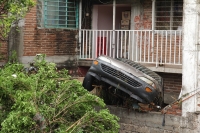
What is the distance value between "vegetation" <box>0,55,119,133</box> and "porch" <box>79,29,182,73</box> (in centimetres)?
420

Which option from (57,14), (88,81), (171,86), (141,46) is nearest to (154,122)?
(88,81)

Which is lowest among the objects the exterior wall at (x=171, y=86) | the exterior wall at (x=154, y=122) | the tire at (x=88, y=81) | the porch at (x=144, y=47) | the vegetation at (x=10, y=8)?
the exterior wall at (x=154, y=122)

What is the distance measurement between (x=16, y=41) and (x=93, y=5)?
369 centimetres

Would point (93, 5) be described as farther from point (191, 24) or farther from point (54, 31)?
point (191, 24)

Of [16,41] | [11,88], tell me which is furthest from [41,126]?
[16,41]

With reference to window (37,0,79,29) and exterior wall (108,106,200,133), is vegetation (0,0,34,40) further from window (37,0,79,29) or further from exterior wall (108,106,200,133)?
exterior wall (108,106,200,133)

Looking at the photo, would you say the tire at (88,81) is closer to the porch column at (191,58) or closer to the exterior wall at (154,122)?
the exterior wall at (154,122)

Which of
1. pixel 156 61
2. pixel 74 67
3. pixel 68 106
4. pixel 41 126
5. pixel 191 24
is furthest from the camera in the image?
pixel 74 67

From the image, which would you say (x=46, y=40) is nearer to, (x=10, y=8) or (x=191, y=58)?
(x=10, y=8)

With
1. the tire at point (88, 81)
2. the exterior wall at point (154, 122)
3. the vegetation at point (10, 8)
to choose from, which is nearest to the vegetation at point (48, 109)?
the tire at point (88, 81)

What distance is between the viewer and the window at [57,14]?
445 inches

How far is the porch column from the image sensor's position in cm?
791

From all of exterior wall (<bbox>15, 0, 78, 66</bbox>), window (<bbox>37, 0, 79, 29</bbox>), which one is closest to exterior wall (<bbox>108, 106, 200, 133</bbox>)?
exterior wall (<bbox>15, 0, 78, 66</bbox>)

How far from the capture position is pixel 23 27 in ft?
35.1
